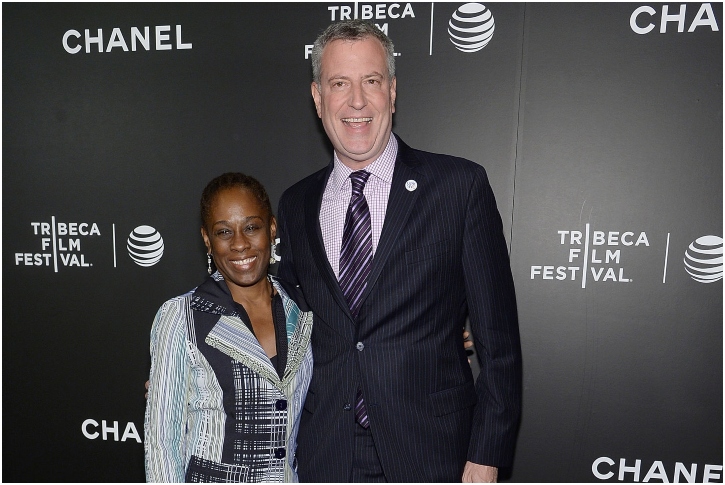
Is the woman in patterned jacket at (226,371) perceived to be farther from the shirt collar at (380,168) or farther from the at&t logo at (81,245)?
the at&t logo at (81,245)

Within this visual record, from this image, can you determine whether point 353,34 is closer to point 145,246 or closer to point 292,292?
point 292,292

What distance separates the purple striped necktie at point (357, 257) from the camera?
1399mm

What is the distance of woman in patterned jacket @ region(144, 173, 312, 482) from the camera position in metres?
1.26

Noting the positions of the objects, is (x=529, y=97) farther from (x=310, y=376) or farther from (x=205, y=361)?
(x=205, y=361)

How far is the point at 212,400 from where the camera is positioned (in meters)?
1.29

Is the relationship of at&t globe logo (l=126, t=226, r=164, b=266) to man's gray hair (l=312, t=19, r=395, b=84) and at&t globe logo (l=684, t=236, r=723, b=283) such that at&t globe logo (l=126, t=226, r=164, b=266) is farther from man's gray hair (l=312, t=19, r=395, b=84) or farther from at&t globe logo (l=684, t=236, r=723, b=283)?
at&t globe logo (l=684, t=236, r=723, b=283)

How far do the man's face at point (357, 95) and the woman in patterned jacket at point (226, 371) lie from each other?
0.30m

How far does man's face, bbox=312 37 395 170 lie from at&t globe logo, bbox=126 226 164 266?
1.39m

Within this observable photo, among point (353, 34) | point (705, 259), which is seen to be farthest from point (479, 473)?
point (705, 259)

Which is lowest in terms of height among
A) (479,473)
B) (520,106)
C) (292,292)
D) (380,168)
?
(479,473)

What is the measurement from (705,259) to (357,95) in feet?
5.28

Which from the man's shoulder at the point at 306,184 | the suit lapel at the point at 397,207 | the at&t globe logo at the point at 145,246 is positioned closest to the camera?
the suit lapel at the point at 397,207

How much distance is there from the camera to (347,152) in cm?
148

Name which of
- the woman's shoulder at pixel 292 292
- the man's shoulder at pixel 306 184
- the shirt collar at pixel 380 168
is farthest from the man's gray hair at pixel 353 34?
the woman's shoulder at pixel 292 292
